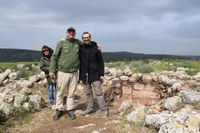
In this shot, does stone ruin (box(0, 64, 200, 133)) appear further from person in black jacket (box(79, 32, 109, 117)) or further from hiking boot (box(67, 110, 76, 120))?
hiking boot (box(67, 110, 76, 120))

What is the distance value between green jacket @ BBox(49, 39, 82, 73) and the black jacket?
7.4 inches

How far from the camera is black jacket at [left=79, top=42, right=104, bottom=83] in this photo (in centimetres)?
810

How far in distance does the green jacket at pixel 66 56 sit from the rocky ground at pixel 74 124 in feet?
4.37

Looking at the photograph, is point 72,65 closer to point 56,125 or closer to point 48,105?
point 56,125

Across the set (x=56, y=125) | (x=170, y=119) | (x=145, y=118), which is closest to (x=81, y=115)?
(x=56, y=125)

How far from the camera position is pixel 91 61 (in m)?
8.14

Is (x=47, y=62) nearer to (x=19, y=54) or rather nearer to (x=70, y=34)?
(x=70, y=34)

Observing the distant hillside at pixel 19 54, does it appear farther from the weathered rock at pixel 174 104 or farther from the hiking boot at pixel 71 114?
the weathered rock at pixel 174 104

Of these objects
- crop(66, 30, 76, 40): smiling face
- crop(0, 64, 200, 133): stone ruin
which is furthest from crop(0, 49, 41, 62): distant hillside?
crop(66, 30, 76, 40): smiling face

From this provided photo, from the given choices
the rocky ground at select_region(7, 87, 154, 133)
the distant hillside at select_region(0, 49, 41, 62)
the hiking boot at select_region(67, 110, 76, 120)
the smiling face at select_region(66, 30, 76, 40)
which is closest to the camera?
the rocky ground at select_region(7, 87, 154, 133)

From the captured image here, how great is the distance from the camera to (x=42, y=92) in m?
11.6

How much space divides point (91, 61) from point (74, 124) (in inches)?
64.6

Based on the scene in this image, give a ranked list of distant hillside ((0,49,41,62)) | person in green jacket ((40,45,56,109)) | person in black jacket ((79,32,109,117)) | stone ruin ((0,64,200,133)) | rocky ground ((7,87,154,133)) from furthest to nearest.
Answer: distant hillside ((0,49,41,62)) < person in green jacket ((40,45,56,109)) < person in black jacket ((79,32,109,117)) < rocky ground ((7,87,154,133)) < stone ruin ((0,64,200,133))

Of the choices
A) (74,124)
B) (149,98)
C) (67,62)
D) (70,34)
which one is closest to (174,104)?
(74,124)
